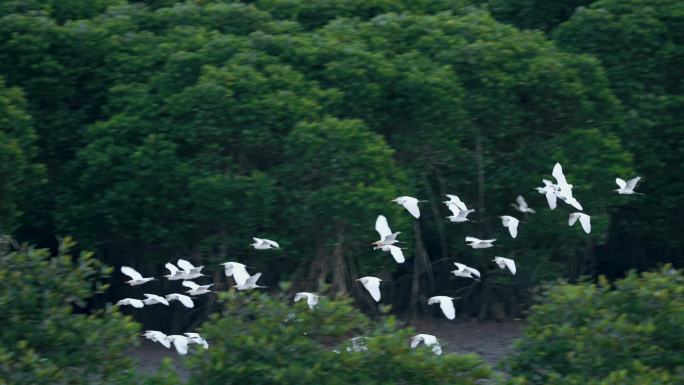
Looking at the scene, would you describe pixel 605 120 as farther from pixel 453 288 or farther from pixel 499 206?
pixel 453 288

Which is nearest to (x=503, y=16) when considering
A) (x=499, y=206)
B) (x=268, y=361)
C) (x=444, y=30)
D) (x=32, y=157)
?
(x=444, y=30)

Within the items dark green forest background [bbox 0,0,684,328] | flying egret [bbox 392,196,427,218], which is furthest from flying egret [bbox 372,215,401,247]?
dark green forest background [bbox 0,0,684,328]

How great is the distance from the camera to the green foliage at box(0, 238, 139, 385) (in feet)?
18.3

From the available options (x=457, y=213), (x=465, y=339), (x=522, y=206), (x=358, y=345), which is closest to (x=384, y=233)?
(x=457, y=213)

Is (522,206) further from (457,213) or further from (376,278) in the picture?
(376,278)

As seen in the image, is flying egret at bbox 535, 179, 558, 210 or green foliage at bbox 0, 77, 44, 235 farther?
flying egret at bbox 535, 179, 558, 210

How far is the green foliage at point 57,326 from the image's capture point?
5.59m

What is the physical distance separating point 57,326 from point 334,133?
3.60m

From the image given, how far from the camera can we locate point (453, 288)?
10.8 metres

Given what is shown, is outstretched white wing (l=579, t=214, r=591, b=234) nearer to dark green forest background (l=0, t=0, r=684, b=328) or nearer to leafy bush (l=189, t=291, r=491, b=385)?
dark green forest background (l=0, t=0, r=684, b=328)

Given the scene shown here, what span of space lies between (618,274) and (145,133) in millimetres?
5431

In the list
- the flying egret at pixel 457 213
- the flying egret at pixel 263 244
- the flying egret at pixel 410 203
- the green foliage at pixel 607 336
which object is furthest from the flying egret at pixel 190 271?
the green foliage at pixel 607 336

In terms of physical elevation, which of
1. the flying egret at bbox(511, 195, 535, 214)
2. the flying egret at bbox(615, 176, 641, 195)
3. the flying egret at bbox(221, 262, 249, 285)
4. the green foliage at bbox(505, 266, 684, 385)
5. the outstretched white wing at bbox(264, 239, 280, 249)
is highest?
the green foliage at bbox(505, 266, 684, 385)

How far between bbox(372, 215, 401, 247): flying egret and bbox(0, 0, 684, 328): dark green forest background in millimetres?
455
